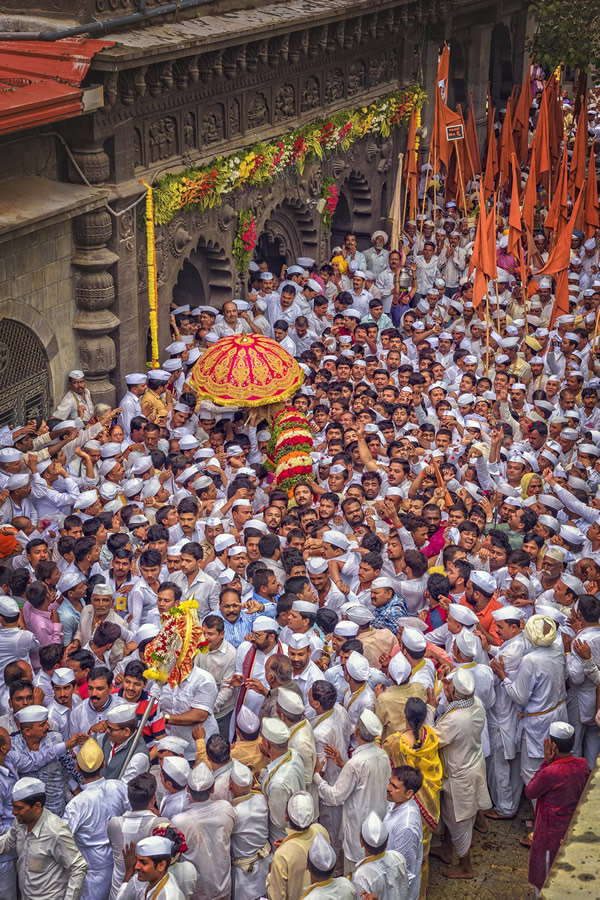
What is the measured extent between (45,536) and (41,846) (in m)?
4.01

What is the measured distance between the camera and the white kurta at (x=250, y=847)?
24.3ft

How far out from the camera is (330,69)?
61.8ft

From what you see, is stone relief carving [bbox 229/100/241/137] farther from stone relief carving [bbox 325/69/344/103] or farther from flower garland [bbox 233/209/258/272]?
stone relief carving [bbox 325/69/344/103]

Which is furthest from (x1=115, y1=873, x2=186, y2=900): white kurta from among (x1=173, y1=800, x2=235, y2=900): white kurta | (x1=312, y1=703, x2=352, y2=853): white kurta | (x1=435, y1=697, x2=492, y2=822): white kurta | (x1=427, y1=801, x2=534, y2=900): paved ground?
(x1=427, y1=801, x2=534, y2=900): paved ground

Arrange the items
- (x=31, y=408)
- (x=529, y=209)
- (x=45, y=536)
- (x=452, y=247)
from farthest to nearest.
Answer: (x=452, y=247) → (x=529, y=209) → (x=31, y=408) → (x=45, y=536)

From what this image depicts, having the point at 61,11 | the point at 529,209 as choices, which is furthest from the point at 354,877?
the point at 529,209

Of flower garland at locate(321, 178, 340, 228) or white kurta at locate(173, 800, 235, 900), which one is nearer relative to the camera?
white kurta at locate(173, 800, 235, 900)

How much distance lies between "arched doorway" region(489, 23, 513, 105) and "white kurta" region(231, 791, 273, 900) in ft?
79.2

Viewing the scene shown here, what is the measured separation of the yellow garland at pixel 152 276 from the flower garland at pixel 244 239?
2161 millimetres

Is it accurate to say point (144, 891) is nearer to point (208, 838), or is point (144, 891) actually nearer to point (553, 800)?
point (208, 838)

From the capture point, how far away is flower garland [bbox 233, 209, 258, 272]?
16527 millimetres

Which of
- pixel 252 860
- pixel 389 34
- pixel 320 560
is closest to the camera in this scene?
pixel 252 860

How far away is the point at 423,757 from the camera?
8.04 m

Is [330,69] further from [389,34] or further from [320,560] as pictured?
[320,560]
